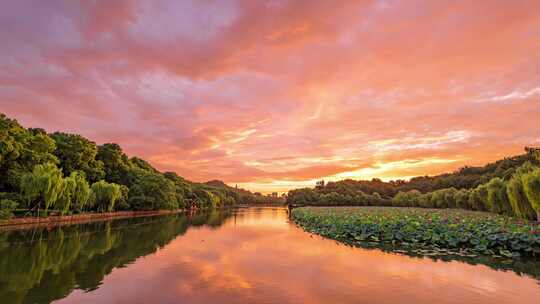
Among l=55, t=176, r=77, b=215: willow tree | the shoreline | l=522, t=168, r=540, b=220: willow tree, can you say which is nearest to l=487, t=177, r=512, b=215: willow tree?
l=522, t=168, r=540, b=220: willow tree

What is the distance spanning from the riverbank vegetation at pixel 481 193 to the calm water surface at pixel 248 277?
12.9m

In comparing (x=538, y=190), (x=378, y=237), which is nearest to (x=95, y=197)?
(x=378, y=237)

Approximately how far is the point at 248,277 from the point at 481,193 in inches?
1663

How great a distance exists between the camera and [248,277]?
9688mm

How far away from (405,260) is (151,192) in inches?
1845

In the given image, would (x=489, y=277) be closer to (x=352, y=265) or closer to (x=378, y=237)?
(x=352, y=265)

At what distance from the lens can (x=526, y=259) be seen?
11.7 meters

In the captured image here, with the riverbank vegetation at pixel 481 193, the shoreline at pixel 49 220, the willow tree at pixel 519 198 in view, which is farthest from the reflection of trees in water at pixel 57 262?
the willow tree at pixel 519 198

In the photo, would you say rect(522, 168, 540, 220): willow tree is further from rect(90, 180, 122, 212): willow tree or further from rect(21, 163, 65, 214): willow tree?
rect(90, 180, 122, 212): willow tree

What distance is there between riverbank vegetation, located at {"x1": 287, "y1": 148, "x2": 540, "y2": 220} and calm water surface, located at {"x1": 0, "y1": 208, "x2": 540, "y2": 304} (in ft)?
42.4

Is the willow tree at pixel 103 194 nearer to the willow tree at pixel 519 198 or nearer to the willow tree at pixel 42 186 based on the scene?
the willow tree at pixel 42 186

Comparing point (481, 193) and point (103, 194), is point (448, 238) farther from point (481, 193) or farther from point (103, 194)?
point (103, 194)

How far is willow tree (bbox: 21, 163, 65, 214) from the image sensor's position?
25203 millimetres

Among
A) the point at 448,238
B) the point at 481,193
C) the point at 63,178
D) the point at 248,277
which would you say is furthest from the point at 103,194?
the point at 481,193
